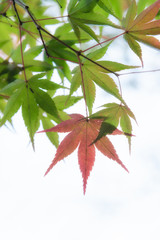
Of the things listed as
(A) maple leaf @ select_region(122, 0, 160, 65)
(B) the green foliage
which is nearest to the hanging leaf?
(B) the green foliage

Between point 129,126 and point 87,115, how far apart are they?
121 millimetres

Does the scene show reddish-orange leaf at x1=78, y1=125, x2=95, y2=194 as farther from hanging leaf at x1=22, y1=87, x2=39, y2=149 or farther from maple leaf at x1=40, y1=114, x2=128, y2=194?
hanging leaf at x1=22, y1=87, x2=39, y2=149

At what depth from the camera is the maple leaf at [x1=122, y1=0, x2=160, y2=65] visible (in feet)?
1.98

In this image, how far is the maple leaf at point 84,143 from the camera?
67 centimetres

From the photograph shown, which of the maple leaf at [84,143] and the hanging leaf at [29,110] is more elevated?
the hanging leaf at [29,110]

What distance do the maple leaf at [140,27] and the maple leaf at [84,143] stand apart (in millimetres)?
221

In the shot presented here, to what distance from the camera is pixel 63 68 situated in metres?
0.83

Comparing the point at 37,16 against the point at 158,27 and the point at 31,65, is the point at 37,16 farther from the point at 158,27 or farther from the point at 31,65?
the point at 158,27

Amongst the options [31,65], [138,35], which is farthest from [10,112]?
[138,35]

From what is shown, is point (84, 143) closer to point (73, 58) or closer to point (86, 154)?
point (86, 154)

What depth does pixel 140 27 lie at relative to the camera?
2.07ft

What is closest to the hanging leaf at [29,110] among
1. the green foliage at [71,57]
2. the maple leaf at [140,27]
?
the green foliage at [71,57]

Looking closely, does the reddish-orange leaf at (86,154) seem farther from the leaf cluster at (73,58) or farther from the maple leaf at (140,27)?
Answer: the maple leaf at (140,27)

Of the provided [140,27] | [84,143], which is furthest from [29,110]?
[140,27]
